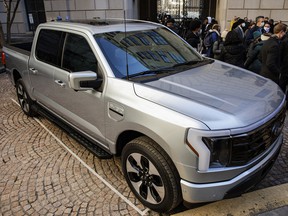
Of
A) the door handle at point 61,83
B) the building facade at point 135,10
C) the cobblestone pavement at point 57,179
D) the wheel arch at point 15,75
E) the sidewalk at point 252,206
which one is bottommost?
the cobblestone pavement at point 57,179

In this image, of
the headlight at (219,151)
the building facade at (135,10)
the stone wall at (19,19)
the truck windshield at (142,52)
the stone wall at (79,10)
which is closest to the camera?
the headlight at (219,151)

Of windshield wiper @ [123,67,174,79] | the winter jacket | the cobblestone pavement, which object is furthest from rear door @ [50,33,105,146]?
the winter jacket

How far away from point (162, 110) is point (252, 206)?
143 centimetres

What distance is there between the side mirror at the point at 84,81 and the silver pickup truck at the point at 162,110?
0.04ft

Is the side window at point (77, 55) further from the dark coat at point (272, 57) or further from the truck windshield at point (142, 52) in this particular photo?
the dark coat at point (272, 57)

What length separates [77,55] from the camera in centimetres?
354

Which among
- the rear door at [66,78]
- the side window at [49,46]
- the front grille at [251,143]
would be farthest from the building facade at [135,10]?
the front grille at [251,143]

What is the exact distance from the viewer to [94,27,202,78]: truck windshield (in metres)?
3.12

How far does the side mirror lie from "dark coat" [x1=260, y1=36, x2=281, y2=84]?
11.4 feet

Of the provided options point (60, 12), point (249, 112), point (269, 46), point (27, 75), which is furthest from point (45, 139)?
point (60, 12)

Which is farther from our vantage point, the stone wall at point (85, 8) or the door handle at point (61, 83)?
the stone wall at point (85, 8)

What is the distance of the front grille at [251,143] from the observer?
2.24 metres

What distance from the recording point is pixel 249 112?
2.37 m

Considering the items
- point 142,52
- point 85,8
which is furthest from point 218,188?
point 85,8
